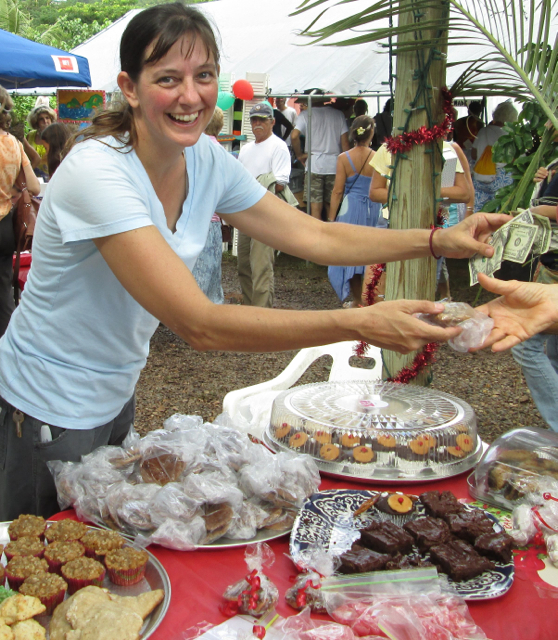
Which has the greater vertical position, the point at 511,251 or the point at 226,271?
the point at 511,251

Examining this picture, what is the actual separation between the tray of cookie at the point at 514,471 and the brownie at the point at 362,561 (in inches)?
19.0

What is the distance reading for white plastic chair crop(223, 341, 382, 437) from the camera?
2438 millimetres

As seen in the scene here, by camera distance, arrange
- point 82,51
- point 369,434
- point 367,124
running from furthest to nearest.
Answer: point 82,51
point 367,124
point 369,434

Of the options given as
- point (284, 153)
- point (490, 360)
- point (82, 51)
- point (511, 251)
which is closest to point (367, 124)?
point (284, 153)

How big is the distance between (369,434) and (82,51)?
39.8 ft

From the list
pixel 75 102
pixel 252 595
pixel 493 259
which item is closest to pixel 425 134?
pixel 493 259

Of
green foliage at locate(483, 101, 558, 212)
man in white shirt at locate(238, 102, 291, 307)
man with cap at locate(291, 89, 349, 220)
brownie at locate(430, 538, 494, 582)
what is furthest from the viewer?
man with cap at locate(291, 89, 349, 220)

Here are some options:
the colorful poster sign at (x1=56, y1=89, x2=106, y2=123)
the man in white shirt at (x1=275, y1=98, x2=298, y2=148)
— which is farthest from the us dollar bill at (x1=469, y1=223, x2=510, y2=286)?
the man in white shirt at (x1=275, y1=98, x2=298, y2=148)

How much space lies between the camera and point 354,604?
1182 mm

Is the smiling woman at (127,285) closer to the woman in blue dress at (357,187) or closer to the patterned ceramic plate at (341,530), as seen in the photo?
the patterned ceramic plate at (341,530)

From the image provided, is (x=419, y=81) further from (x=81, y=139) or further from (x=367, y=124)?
(x=367, y=124)

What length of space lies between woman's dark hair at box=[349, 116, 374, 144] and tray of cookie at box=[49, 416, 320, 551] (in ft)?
18.9

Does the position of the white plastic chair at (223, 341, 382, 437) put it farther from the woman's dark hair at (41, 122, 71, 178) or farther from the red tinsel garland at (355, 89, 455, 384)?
the woman's dark hair at (41, 122, 71, 178)

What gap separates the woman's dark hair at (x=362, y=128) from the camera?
A: 680 cm
